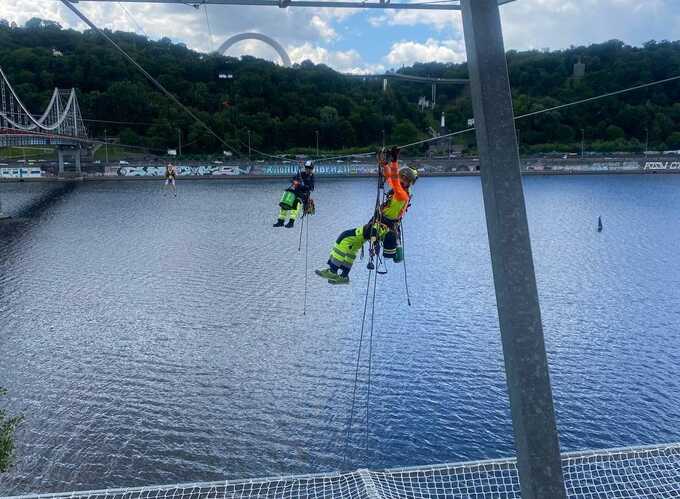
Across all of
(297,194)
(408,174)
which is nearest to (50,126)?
(297,194)

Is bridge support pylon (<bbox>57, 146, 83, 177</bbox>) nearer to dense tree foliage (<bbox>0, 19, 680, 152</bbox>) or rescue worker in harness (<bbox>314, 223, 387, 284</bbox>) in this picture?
dense tree foliage (<bbox>0, 19, 680, 152</bbox>)

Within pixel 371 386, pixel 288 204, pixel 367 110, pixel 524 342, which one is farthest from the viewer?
pixel 367 110

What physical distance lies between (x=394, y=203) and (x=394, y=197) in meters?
0.12

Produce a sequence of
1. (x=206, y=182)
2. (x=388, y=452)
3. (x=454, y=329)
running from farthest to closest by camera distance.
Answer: (x=206, y=182) → (x=454, y=329) → (x=388, y=452)

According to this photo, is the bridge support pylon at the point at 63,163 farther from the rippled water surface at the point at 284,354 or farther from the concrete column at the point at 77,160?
the rippled water surface at the point at 284,354

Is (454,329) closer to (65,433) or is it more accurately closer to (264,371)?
(264,371)

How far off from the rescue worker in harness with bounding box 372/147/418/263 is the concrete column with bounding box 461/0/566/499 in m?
4.10

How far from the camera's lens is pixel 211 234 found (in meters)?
34.4

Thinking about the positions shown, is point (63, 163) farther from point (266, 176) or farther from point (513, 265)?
point (513, 265)

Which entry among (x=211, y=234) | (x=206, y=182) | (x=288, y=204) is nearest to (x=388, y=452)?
(x=288, y=204)

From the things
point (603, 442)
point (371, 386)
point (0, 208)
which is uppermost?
point (0, 208)

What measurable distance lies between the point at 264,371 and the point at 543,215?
3101cm

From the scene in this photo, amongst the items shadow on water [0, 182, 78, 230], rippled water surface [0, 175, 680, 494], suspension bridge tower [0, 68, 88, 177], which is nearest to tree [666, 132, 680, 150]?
rippled water surface [0, 175, 680, 494]

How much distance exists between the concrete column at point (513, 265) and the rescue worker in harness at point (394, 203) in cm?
410
